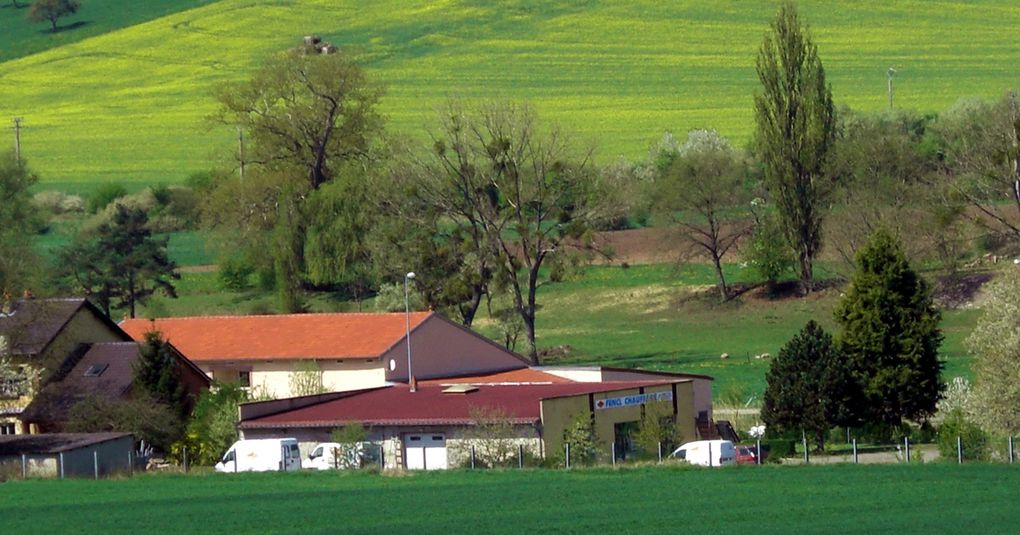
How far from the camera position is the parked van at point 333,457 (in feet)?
156

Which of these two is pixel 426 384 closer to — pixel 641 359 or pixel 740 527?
pixel 641 359

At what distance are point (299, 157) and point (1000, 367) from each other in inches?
2134

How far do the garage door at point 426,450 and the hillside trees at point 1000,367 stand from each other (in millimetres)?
13132

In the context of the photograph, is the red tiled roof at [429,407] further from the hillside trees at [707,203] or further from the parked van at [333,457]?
the hillside trees at [707,203]

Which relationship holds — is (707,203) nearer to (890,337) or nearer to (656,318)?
(656,318)

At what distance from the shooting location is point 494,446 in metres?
47.1

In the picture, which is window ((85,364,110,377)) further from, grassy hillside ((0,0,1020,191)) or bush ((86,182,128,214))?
grassy hillside ((0,0,1020,191))

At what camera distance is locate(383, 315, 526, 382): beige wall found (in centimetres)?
6097

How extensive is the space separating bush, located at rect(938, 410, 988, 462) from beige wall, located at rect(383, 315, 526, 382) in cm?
2025

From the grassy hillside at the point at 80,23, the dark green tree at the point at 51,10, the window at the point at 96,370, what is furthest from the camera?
the dark green tree at the point at 51,10

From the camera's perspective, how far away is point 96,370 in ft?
190

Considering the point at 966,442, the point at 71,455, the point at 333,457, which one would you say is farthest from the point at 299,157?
the point at 966,442

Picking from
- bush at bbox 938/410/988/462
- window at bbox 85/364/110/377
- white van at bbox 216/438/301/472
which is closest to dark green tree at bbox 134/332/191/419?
window at bbox 85/364/110/377

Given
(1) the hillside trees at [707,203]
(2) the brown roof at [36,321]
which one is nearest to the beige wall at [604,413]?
(2) the brown roof at [36,321]
